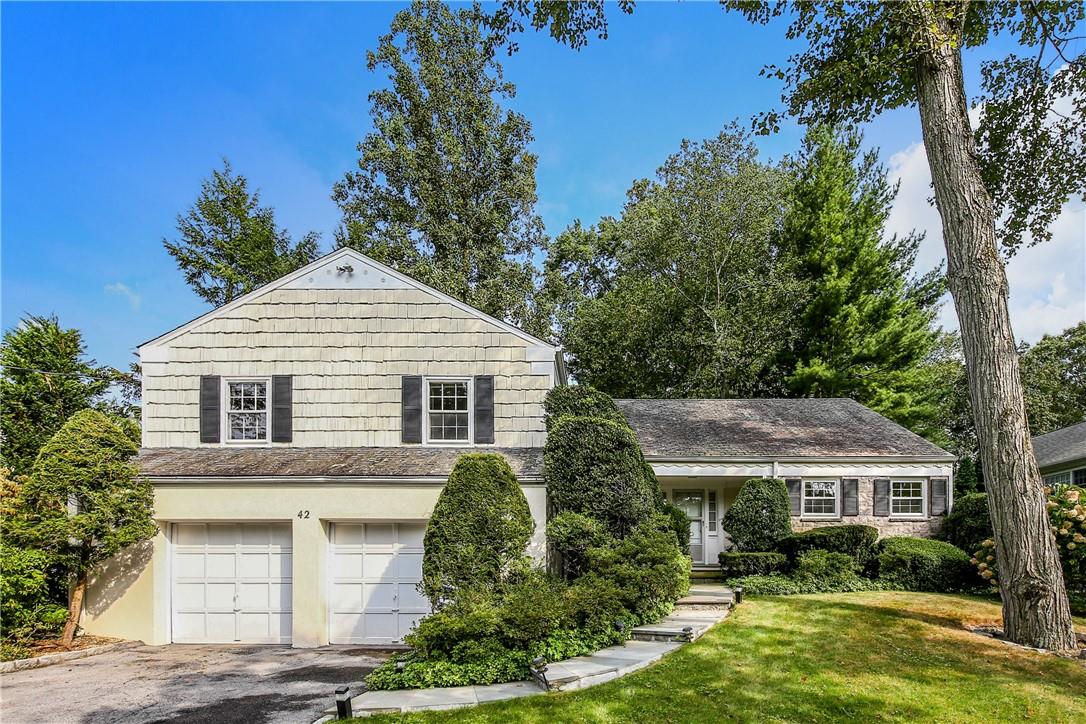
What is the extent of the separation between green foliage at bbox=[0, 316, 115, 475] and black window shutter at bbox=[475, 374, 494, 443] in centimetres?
968

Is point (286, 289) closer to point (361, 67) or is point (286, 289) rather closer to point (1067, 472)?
point (361, 67)

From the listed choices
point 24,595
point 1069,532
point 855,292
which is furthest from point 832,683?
point 855,292

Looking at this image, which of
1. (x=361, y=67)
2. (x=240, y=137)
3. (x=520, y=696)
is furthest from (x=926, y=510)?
(x=240, y=137)

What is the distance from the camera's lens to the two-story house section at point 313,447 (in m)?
10.2

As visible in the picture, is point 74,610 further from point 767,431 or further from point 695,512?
point 767,431

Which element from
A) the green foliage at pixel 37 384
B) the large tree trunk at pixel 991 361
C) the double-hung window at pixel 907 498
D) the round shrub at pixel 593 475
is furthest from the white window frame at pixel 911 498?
the green foliage at pixel 37 384

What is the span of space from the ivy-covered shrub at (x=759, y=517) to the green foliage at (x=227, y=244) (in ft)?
58.7

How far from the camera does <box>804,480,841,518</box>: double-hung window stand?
1549cm

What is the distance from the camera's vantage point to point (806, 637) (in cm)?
864

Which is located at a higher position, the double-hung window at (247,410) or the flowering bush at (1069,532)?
the double-hung window at (247,410)

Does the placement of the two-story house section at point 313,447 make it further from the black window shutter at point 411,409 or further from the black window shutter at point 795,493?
the black window shutter at point 795,493

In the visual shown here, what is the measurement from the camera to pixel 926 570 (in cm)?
1270

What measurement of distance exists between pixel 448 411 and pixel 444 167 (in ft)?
43.6

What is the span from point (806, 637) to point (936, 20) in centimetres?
901
